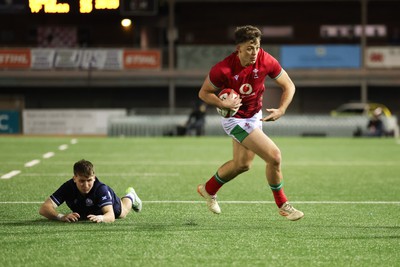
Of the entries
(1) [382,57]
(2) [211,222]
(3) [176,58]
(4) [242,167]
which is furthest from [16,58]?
(2) [211,222]

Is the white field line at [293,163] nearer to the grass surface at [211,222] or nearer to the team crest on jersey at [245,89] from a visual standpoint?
the grass surface at [211,222]

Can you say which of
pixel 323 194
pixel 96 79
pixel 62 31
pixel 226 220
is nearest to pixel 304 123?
pixel 96 79

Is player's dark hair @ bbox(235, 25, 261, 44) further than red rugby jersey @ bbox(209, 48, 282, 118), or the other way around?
red rugby jersey @ bbox(209, 48, 282, 118)

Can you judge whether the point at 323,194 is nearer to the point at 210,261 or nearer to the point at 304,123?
the point at 210,261

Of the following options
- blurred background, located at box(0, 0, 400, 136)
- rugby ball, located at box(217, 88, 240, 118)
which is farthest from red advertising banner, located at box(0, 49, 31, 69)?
rugby ball, located at box(217, 88, 240, 118)

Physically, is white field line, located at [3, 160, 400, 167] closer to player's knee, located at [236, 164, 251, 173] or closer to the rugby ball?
player's knee, located at [236, 164, 251, 173]

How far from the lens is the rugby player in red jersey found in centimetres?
919

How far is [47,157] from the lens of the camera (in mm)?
21219

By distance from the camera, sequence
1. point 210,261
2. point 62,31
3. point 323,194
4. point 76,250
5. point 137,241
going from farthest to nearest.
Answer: point 62,31 < point 323,194 < point 137,241 < point 76,250 < point 210,261

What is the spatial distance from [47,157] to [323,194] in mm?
9749

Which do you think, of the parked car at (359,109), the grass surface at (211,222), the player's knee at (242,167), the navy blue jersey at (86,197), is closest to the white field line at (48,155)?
the grass surface at (211,222)

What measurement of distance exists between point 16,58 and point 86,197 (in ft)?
121

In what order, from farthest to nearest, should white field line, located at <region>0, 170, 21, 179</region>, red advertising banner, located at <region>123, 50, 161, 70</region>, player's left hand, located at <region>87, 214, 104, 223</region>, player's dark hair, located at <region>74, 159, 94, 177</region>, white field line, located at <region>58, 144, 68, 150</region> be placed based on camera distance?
red advertising banner, located at <region>123, 50, 161, 70</region> < white field line, located at <region>58, 144, 68, 150</region> < white field line, located at <region>0, 170, 21, 179</region> < player's left hand, located at <region>87, 214, 104, 223</region> < player's dark hair, located at <region>74, 159, 94, 177</region>

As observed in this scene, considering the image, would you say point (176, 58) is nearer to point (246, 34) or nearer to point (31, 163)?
point (31, 163)
